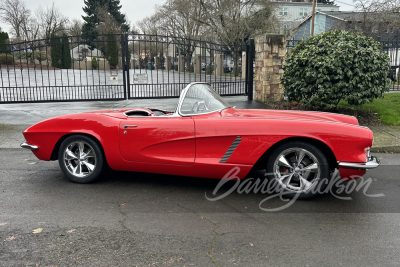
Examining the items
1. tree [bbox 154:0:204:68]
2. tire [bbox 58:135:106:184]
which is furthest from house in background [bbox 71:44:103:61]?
tree [bbox 154:0:204:68]

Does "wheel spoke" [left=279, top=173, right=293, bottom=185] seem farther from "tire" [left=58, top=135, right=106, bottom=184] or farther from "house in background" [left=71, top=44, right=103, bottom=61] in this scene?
"house in background" [left=71, top=44, right=103, bottom=61]

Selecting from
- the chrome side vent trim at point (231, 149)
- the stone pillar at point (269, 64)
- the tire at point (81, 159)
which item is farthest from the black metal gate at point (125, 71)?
the chrome side vent trim at point (231, 149)

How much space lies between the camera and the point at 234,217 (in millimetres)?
3590

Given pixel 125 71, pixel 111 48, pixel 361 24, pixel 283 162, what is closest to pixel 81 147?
pixel 283 162

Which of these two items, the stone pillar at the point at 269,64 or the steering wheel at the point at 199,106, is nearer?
the steering wheel at the point at 199,106

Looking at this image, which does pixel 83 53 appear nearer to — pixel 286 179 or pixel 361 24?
pixel 286 179

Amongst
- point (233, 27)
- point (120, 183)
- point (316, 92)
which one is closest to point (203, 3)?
point (233, 27)

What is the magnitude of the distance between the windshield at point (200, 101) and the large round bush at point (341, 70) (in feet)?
15.0

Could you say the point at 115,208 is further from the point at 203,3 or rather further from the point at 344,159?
the point at 203,3

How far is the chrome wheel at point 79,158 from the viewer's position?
180 inches

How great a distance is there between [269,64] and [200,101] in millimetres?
7163

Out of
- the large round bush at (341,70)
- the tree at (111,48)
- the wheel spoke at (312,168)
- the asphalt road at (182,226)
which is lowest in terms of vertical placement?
the asphalt road at (182,226)

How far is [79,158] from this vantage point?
460cm

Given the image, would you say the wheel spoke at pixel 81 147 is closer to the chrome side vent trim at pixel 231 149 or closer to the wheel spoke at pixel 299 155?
the chrome side vent trim at pixel 231 149
